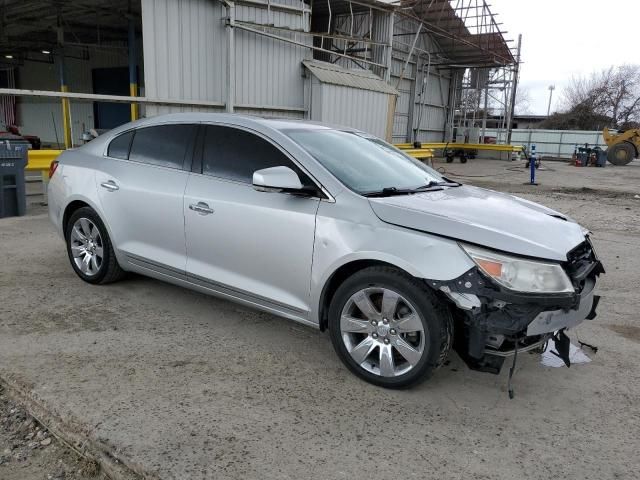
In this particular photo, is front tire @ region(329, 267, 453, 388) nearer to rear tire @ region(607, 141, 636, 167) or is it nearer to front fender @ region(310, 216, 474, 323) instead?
front fender @ region(310, 216, 474, 323)

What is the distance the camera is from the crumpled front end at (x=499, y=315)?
113 inches

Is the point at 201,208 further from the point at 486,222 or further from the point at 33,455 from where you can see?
the point at 486,222

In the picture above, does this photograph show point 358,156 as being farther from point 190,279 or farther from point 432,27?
point 432,27

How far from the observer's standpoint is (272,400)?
311 centimetres

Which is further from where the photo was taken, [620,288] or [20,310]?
[620,288]

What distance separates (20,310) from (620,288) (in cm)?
572

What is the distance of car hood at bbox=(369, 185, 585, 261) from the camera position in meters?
2.97

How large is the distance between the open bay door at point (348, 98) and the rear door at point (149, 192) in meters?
8.99

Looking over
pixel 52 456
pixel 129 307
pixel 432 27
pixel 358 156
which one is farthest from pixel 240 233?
pixel 432 27

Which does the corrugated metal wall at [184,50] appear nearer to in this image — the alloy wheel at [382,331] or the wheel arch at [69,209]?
the wheel arch at [69,209]

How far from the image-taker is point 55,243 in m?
6.58

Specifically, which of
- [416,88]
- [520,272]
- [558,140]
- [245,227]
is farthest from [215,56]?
[558,140]

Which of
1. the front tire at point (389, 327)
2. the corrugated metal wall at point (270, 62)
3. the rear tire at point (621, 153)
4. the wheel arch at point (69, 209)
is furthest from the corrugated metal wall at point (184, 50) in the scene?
the rear tire at point (621, 153)

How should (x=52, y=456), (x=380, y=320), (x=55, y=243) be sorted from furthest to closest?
(x=55, y=243)
(x=380, y=320)
(x=52, y=456)
